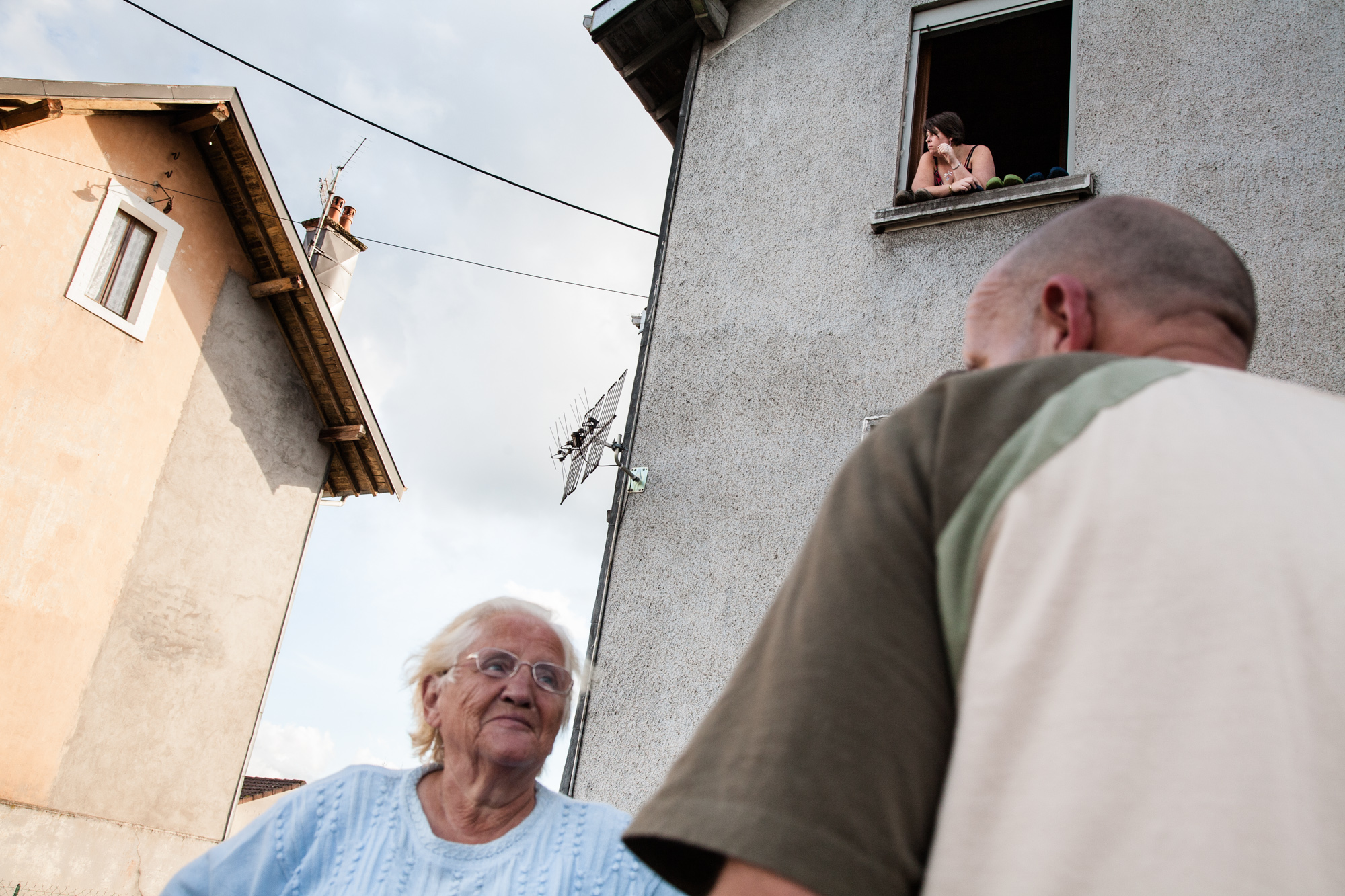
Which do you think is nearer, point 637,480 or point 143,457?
point 637,480

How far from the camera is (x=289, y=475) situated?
38.8ft

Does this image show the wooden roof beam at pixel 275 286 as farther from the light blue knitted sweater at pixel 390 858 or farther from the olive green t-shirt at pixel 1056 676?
the olive green t-shirt at pixel 1056 676

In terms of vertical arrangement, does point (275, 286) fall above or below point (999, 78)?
below

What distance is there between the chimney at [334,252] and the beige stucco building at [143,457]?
4372 mm

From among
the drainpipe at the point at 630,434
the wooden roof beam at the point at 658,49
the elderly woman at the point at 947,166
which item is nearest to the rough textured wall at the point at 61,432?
the wooden roof beam at the point at 658,49

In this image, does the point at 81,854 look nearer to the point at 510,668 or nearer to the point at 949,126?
the point at 510,668

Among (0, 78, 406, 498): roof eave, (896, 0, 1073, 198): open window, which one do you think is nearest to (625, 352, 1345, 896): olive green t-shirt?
(896, 0, 1073, 198): open window

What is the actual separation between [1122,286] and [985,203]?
4077mm

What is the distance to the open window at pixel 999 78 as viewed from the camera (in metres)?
5.55

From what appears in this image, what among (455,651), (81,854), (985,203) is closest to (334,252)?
(81,854)

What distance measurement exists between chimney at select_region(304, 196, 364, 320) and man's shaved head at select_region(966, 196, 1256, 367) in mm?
15985

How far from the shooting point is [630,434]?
528cm

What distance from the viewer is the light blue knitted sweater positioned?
2523 mm

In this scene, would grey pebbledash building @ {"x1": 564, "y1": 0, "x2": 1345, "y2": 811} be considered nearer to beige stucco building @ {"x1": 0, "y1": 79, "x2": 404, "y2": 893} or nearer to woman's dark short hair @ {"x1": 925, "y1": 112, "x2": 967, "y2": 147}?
woman's dark short hair @ {"x1": 925, "y1": 112, "x2": 967, "y2": 147}
